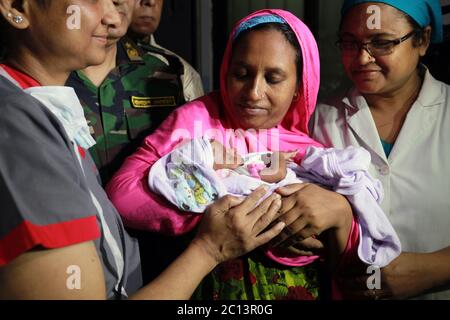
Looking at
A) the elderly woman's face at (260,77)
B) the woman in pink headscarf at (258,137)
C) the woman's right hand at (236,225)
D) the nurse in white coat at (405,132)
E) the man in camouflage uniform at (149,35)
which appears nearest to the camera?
the woman's right hand at (236,225)

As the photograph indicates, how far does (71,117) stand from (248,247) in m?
0.50

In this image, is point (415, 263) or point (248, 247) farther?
point (415, 263)

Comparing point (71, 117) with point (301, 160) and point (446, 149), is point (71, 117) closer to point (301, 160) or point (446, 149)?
point (301, 160)

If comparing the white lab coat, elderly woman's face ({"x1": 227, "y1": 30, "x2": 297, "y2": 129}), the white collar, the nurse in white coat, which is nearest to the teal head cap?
the nurse in white coat

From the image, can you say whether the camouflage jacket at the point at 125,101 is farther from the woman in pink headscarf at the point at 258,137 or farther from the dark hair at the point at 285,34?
the dark hair at the point at 285,34

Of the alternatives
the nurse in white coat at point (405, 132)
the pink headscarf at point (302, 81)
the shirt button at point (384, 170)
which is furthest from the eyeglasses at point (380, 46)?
A: the shirt button at point (384, 170)

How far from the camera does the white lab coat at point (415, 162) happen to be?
1.49 meters

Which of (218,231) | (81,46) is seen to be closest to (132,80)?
(81,46)

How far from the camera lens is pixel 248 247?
115cm

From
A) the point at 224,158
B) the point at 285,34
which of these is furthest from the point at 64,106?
the point at 285,34

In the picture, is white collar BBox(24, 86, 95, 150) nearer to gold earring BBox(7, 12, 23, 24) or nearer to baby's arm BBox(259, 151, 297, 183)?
gold earring BBox(7, 12, 23, 24)

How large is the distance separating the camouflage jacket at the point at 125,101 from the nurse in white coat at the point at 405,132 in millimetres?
551

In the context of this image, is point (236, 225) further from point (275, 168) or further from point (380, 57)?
point (380, 57)

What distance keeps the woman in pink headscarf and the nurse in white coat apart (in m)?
0.16
